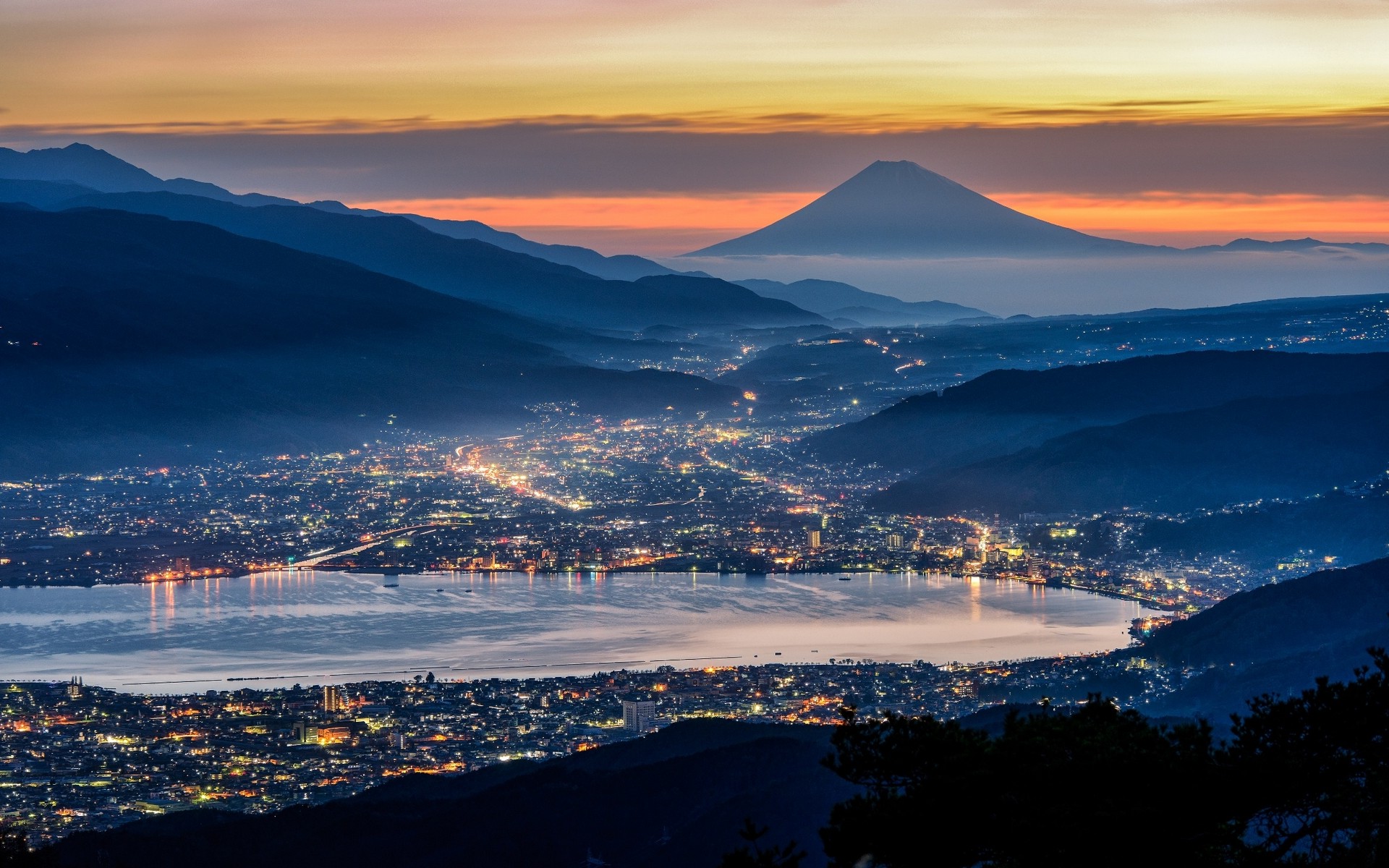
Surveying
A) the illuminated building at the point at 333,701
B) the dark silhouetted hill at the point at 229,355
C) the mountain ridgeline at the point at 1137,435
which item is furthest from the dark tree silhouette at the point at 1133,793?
the dark silhouetted hill at the point at 229,355

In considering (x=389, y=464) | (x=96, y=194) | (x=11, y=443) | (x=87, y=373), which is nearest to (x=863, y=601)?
(x=389, y=464)

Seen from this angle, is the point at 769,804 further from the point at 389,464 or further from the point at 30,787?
the point at 389,464

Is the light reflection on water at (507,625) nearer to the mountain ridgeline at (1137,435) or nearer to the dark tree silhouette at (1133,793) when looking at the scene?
the mountain ridgeline at (1137,435)

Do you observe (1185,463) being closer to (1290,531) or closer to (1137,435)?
(1137,435)

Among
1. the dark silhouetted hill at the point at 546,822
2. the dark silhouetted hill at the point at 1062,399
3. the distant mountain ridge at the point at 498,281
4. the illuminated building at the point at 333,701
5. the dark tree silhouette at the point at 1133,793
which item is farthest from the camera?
the distant mountain ridge at the point at 498,281

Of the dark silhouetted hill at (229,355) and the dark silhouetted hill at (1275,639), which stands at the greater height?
the dark silhouetted hill at (229,355)

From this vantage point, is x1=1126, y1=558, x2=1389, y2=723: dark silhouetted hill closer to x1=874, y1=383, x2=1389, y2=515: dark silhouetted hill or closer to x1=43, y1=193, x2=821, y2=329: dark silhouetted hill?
x1=874, y1=383, x2=1389, y2=515: dark silhouetted hill
